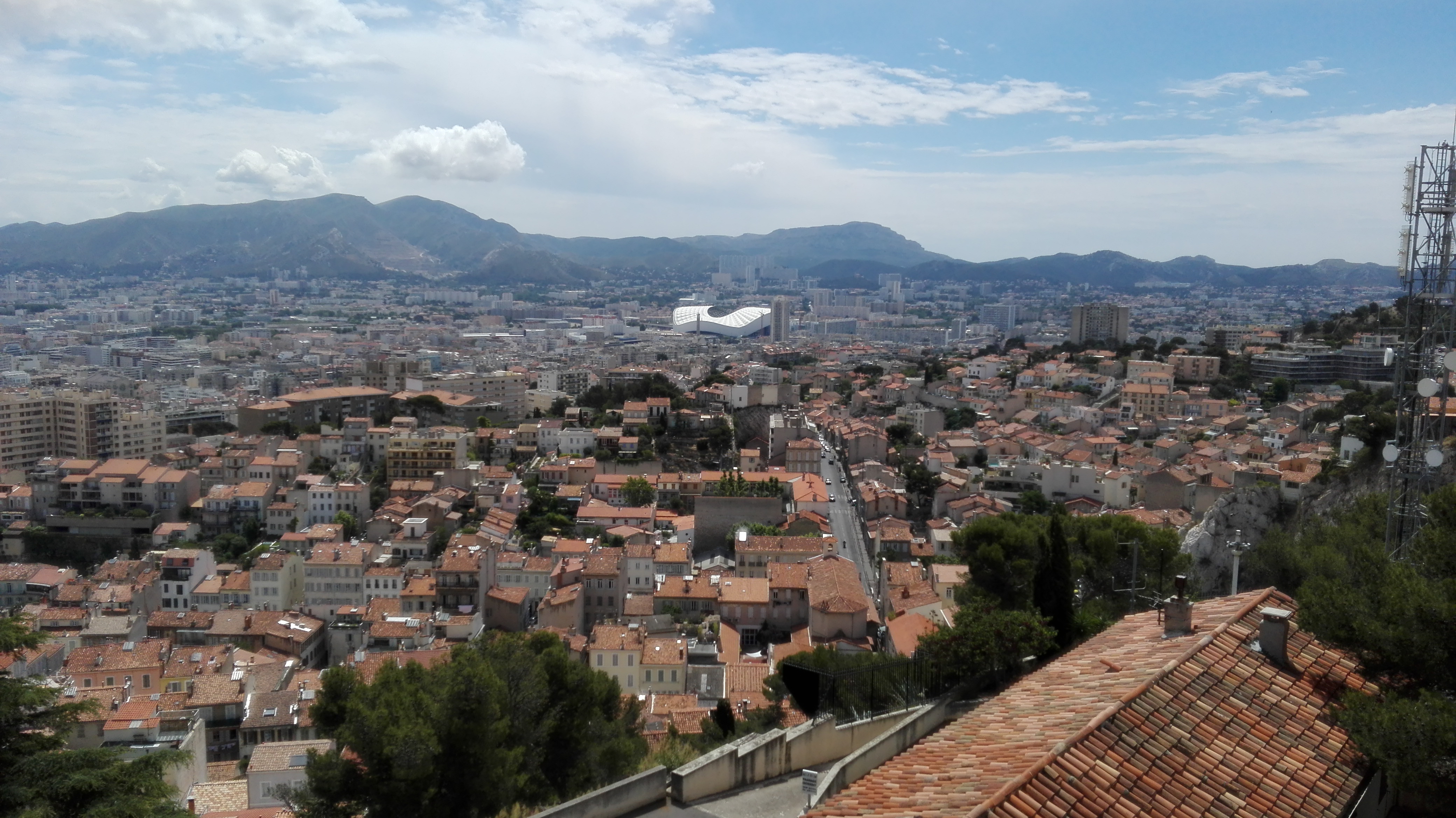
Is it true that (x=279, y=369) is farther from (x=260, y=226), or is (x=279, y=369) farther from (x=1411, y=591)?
(x=260, y=226)

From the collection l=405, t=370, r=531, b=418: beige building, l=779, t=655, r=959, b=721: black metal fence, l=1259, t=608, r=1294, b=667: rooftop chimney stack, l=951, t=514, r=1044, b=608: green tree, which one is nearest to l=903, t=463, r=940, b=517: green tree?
l=951, t=514, r=1044, b=608: green tree

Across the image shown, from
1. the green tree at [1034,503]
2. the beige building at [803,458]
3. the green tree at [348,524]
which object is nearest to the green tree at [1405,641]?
the green tree at [1034,503]

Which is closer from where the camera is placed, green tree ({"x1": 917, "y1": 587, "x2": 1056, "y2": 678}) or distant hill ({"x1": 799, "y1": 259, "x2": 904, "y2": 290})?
green tree ({"x1": 917, "y1": 587, "x2": 1056, "y2": 678})

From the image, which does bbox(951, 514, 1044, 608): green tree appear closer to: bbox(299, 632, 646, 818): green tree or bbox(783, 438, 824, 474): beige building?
bbox(299, 632, 646, 818): green tree

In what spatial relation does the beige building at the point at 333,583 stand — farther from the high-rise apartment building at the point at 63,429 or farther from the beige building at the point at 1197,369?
the beige building at the point at 1197,369

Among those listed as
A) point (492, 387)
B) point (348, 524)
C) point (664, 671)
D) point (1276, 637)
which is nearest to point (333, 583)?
point (348, 524)

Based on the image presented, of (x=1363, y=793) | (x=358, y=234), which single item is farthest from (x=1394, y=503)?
(x=358, y=234)

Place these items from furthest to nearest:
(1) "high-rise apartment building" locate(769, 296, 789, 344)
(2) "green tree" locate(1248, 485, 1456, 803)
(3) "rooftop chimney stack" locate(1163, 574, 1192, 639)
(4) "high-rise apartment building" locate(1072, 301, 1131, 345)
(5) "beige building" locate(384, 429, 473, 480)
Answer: (1) "high-rise apartment building" locate(769, 296, 789, 344) → (4) "high-rise apartment building" locate(1072, 301, 1131, 345) → (5) "beige building" locate(384, 429, 473, 480) → (3) "rooftop chimney stack" locate(1163, 574, 1192, 639) → (2) "green tree" locate(1248, 485, 1456, 803)
